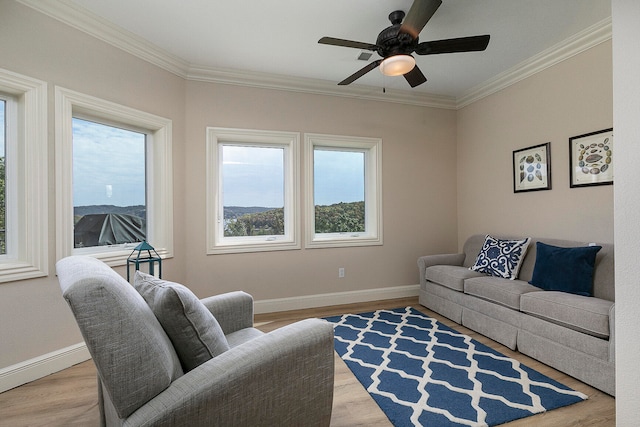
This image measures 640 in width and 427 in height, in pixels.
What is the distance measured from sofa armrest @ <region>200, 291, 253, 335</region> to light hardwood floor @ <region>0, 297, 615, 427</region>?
755 mm

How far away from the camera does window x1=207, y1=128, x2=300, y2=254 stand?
3.65 m

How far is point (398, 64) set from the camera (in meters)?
2.37

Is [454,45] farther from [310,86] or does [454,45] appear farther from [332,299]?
[332,299]

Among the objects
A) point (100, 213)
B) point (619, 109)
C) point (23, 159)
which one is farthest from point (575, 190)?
point (23, 159)

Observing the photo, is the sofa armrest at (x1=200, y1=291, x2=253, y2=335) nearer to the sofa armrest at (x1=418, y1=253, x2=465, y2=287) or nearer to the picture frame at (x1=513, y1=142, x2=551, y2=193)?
the sofa armrest at (x1=418, y1=253, x2=465, y2=287)

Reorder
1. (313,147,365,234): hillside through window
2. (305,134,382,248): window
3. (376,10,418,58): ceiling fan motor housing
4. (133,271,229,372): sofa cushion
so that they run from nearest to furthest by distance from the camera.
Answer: (133,271,229,372): sofa cushion → (376,10,418,58): ceiling fan motor housing → (305,134,382,248): window → (313,147,365,234): hillside through window

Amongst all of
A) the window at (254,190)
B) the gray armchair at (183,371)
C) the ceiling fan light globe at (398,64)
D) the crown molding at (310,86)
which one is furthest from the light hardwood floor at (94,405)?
the crown molding at (310,86)

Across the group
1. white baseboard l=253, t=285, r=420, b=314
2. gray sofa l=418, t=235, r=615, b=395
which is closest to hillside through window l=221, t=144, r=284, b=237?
white baseboard l=253, t=285, r=420, b=314

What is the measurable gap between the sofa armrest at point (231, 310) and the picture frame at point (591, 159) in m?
3.07

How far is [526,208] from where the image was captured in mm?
3529

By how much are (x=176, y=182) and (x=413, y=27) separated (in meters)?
2.59

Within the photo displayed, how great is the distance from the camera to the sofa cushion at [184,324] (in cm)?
120

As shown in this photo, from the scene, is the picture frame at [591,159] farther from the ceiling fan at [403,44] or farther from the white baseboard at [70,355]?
the white baseboard at [70,355]

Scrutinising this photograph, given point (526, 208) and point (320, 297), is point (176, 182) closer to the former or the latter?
point (320, 297)
